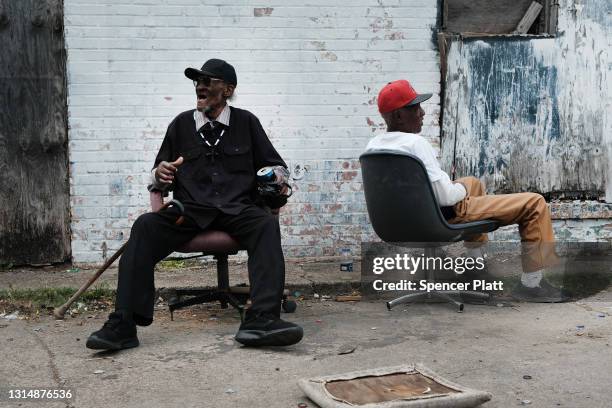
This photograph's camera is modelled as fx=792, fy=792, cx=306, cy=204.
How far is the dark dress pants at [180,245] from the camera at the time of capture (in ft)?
14.8

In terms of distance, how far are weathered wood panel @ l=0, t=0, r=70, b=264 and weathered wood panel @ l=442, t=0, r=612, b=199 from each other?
3.42 meters

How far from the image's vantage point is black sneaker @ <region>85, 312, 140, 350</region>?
432cm

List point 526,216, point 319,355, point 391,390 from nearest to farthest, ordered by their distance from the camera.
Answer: point 391,390, point 319,355, point 526,216

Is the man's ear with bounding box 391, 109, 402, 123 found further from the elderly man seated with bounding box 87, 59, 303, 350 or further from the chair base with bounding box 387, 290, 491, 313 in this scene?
the chair base with bounding box 387, 290, 491, 313

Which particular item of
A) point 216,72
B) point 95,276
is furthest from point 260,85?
point 95,276

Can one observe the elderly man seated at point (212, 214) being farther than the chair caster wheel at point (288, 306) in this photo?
No

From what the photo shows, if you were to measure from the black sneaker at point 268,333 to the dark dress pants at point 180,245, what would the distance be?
6 centimetres

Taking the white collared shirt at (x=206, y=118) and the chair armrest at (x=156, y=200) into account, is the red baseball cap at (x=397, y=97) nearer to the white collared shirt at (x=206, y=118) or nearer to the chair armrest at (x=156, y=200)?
the white collared shirt at (x=206, y=118)

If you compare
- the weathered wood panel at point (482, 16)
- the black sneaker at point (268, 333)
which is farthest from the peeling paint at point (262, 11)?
the black sneaker at point (268, 333)

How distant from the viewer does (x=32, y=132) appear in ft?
22.0

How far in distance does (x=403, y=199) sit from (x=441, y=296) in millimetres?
816

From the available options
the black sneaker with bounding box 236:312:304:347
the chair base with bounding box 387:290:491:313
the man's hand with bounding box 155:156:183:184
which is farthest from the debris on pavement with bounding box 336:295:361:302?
the man's hand with bounding box 155:156:183:184

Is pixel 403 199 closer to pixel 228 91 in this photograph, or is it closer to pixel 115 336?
pixel 228 91

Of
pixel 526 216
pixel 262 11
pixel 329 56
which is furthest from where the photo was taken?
pixel 329 56
